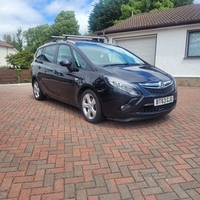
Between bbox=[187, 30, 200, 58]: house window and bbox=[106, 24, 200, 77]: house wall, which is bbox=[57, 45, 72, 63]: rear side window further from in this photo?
bbox=[187, 30, 200, 58]: house window

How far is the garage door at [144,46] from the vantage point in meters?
11.0

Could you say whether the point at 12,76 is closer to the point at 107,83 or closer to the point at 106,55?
the point at 106,55

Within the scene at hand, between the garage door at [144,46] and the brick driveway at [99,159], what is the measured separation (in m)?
7.39

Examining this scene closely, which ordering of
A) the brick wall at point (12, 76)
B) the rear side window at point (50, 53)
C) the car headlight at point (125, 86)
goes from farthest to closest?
the brick wall at point (12, 76) → the rear side window at point (50, 53) → the car headlight at point (125, 86)

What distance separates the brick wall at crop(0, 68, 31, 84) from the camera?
41.4 ft

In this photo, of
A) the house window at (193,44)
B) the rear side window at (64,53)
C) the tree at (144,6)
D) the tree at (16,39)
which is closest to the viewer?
the rear side window at (64,53)

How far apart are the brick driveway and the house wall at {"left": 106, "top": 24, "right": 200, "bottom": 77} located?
627 centimetres

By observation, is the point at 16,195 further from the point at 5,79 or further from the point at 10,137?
the point at 5,79

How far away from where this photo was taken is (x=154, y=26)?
406 inches

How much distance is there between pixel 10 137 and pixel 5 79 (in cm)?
1059

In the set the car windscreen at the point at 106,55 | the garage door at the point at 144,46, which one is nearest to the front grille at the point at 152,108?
the car windscreen at the point at 106,55

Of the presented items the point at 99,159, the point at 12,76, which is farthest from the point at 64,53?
the point at 12,76

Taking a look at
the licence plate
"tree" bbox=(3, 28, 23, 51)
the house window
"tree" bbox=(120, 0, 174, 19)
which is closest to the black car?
the licence plate

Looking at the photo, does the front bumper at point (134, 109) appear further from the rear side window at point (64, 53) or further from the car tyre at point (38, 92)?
the car tyre at point (38, 92)
